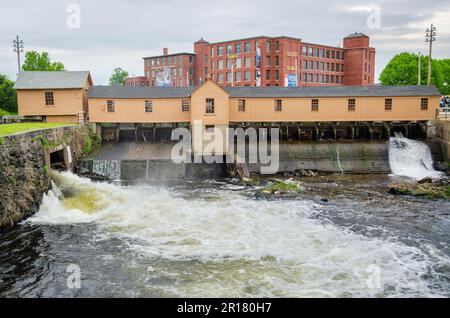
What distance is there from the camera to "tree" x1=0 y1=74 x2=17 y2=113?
153 ft

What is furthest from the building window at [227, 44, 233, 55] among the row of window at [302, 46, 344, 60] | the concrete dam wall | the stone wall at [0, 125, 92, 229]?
the stone wall at [0, 125, 92, 229]

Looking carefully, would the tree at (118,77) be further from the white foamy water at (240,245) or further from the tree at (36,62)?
the white foamy water at (240,245)

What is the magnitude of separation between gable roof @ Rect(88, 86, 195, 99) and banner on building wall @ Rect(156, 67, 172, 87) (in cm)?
5632

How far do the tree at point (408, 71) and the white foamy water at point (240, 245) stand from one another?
5138 centimetres

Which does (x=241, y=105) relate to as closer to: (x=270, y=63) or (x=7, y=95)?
(x=7, y=95)

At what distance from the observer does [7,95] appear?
46.9 metres

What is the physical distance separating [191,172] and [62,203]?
10.8 metres

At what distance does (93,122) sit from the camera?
35906 mm

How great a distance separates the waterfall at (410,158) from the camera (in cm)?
3247

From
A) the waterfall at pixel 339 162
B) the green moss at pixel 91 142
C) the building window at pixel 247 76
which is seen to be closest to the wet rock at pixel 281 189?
the waterfall at pixel 339 162
